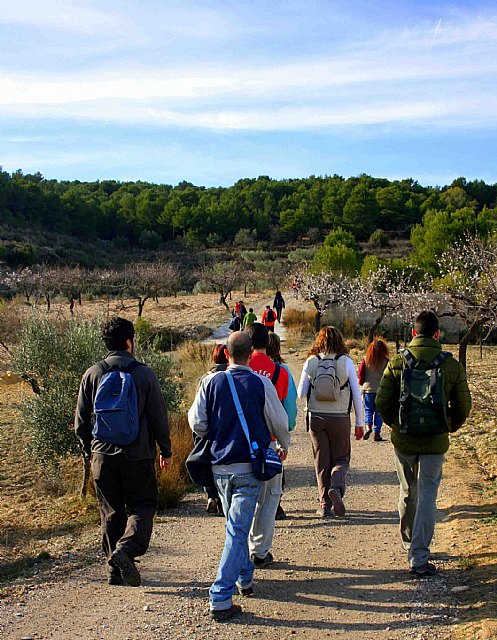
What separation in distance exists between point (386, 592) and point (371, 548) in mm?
999

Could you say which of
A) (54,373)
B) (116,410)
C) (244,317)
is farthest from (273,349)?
(244,317)

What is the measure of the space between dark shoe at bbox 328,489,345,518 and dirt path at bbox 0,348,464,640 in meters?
0.14

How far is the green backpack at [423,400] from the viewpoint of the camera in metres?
4.94

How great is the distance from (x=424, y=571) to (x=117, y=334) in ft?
9.00

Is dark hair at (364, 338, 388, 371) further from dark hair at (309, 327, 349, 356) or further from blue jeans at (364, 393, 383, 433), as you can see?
dark hair at (309, 327, 349, 356)

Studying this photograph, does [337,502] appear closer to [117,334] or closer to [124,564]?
[124,564]

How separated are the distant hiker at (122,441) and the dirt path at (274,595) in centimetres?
32

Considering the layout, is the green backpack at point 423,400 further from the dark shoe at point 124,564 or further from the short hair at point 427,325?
the dark shoe at point 124,564

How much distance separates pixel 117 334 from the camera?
501 centimetres

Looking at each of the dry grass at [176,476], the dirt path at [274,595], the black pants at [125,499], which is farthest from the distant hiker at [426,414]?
the dry grass at [176,476]

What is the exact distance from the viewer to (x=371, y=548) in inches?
228

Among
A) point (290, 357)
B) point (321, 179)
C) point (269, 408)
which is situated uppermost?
point (321, 179)

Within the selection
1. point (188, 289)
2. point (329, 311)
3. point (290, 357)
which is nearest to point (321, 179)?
point (188, 289)

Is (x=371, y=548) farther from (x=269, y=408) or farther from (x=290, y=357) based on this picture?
(x=290, y=357)
